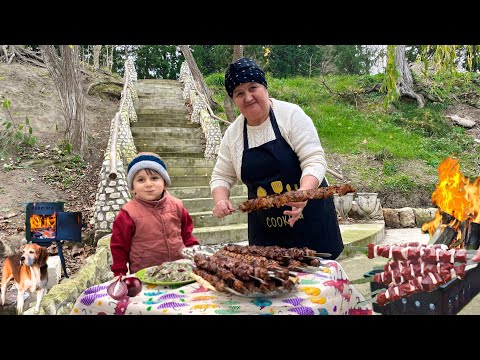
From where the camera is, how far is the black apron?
2.13 m

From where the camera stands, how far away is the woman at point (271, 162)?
202 centimetres

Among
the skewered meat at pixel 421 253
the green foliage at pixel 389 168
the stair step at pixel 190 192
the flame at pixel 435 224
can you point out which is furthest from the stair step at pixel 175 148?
the skewered meat at pixel 421 253

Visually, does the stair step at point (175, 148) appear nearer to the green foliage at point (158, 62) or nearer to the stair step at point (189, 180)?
the stair step at point (189, 180)

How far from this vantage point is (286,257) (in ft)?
5.56

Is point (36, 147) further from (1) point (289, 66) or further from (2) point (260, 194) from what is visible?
(1) point (289, 66)

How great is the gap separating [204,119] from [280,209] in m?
6.95

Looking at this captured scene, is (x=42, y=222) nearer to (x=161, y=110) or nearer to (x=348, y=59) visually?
(x=161, y=110)

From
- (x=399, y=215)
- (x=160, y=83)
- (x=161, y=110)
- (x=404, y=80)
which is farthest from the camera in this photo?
(x=160, y=83)

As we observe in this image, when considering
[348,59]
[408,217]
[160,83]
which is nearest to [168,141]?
[408,217]

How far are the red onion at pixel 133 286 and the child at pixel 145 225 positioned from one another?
2.09 ft

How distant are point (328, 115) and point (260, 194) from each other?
759cm

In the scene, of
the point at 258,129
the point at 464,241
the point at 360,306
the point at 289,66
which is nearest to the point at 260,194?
the point at 258,129

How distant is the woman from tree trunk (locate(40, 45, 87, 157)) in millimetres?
6529

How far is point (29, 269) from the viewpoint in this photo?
2623 mm
